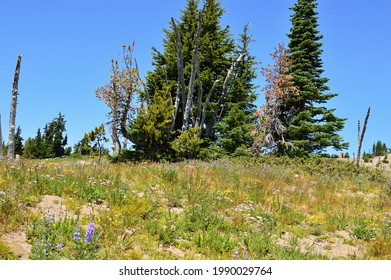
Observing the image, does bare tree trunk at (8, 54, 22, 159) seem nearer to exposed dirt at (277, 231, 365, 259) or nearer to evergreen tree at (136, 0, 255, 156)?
evergreen tree at (136, 0, 255, 156)

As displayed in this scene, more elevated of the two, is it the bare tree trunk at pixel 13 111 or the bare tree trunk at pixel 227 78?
the bare tree trunk at pixel 227 78

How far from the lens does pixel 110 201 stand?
7730mm

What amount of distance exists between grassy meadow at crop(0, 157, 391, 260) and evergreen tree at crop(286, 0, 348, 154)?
1431 cm

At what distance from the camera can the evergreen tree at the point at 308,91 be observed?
25.7 m

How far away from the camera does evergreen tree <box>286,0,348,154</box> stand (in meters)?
25.7

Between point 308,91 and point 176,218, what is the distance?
71.1 feet

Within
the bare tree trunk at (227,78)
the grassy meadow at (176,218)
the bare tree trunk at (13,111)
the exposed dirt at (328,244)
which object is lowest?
the exposed dirt at (328,244)

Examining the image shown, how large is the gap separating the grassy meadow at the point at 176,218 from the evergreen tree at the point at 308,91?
14307 mm

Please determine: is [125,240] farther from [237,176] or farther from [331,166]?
[331,166]

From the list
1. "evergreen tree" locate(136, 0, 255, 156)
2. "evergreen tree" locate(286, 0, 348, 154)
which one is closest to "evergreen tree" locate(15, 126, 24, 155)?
"evergreen tree" locate(136, 0, 255, 156)

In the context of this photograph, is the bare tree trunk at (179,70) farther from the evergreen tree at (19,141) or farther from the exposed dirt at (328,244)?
the evergreen tree at (19,141)

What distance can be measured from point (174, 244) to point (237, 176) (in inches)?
222

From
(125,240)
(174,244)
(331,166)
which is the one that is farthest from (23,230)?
(331,166)

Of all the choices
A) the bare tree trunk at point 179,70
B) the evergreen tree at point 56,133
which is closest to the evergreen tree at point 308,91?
the bare tree trunk at point 179,70
